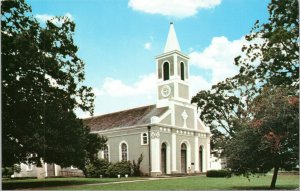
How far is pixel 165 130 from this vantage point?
3294 cm

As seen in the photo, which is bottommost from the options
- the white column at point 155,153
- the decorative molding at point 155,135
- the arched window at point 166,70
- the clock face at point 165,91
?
the white column at point 155,153

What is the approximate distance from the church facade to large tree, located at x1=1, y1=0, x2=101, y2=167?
12370 mm

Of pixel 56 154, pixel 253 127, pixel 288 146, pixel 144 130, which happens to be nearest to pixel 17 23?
pixel 56 154

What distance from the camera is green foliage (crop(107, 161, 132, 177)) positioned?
3156 cm

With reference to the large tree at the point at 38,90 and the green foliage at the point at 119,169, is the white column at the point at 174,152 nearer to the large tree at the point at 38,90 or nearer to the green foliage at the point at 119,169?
the green foliage at the point at 119,169

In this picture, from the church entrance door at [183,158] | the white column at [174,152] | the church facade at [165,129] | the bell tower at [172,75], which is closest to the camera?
the church facade at [165,129]

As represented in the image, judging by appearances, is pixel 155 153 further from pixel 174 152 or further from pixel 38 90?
pixel 38 90

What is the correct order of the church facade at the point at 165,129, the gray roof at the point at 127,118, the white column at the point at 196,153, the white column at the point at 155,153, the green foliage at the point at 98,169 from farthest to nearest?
the white column at the point at 196,153, the gray roof at the point at 127,118, the green foliage at the point at 98,169, the church facade at the point at 165,129, the white column at the point at 155,153

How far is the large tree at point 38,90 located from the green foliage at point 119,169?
11464mm

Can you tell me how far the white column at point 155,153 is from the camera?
3150 centimetres

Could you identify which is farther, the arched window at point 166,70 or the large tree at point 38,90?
the arched window at point 166,70

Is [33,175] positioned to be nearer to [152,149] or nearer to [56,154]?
[152,149]

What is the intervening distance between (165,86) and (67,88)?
49.9ft

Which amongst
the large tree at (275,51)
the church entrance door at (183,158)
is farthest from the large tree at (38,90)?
the church entrance door at (183,158)
